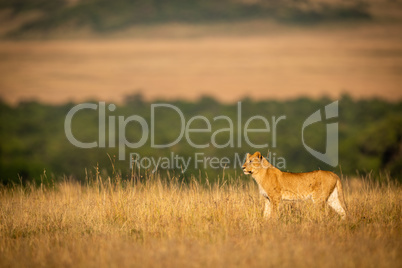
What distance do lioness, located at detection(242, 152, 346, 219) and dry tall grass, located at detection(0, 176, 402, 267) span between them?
0.26 metres

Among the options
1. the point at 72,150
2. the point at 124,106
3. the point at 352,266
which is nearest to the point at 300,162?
the point at 72,150

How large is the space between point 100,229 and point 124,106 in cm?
11698

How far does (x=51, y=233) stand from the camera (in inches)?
384

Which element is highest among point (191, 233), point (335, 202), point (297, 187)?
point (297, 187)

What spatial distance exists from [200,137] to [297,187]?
63549 millimetres

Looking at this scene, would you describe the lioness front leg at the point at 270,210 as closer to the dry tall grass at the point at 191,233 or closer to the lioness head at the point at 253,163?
the dry tall grass at the point at 191,233

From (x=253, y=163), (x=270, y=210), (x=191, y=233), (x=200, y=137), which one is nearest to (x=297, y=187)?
(x=270, y=210)

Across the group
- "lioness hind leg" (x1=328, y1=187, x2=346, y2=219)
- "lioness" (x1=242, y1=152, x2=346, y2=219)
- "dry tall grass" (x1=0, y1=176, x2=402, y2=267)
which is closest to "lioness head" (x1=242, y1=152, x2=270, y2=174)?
"lioness" (x1=242, y1=152, x2=346, y2=219)

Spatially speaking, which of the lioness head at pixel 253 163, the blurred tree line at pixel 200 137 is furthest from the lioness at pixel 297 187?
the blurred tree line at pixel 200 137

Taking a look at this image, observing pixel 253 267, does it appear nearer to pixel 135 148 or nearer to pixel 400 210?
pixel 400 210

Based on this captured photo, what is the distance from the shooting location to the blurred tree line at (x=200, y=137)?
42750mm

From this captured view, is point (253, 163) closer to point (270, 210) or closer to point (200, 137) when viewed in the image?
point (270, 210)

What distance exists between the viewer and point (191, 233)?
951 centimetres

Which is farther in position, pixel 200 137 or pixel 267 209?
pixel 200 137
